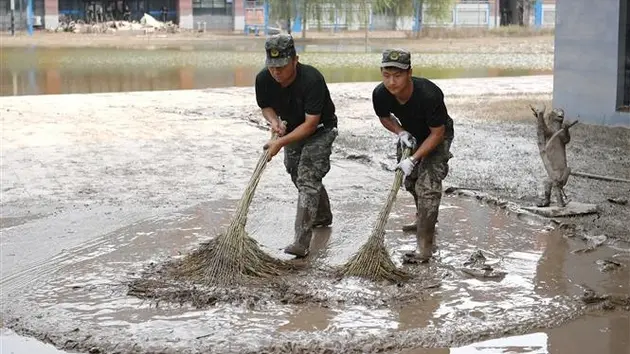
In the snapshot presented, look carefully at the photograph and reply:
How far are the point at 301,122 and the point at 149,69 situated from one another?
20.9m

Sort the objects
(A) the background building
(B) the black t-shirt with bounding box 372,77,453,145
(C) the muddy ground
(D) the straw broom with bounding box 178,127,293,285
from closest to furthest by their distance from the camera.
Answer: (C) the muddy ground, (D) the straw broom with bounding box 178,127,293,285, (B) the black t-shirt with bounding box 372,77,453,145, (A) the background building

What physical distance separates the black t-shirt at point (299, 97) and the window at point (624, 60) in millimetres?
7864

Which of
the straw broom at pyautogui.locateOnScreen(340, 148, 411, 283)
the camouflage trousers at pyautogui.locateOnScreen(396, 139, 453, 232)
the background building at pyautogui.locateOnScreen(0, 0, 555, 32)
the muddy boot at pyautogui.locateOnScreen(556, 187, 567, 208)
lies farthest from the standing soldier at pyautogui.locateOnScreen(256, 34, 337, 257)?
the background building at pyautogui.locateOnScreen(0, 0, 555, 32)

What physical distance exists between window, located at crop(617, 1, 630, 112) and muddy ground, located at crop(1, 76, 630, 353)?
55cm

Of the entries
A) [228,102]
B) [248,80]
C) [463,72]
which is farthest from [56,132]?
[463,72]

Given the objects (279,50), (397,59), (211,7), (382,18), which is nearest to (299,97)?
(279,50)

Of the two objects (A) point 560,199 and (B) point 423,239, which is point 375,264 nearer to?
(B) point 423,239

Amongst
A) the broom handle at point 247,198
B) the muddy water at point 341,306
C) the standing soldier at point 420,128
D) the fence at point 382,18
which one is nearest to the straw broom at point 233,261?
the broom handle at point 247,198

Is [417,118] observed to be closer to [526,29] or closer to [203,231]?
[203,231]

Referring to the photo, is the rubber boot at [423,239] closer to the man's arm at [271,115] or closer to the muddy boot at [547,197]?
the man's arm at [271,115]

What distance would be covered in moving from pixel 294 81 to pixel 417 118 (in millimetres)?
883

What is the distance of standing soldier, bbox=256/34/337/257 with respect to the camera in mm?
6406

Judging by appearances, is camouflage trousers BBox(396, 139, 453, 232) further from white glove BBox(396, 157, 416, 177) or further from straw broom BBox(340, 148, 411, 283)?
straw broom BBox(340, 148, 411, 283)

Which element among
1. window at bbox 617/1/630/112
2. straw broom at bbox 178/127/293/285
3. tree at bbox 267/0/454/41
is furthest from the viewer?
tree at bbox 267/0/454/41
